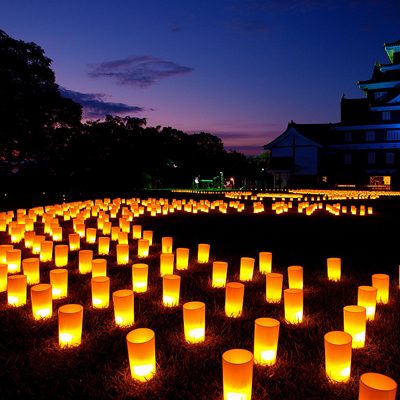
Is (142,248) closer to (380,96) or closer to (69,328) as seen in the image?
(69,328)

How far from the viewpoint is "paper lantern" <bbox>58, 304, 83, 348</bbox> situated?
7.61 ft

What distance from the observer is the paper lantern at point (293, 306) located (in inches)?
108

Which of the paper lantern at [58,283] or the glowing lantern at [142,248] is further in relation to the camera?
the glowing lantern at [142,248]

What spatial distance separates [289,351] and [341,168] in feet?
115

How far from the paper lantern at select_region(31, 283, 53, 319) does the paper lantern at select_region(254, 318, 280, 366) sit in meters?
1.62

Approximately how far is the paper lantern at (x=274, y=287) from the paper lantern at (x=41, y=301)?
1.83 meters

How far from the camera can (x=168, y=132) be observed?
50.2 meters

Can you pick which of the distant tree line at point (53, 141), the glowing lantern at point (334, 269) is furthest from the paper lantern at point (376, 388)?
the distant tree line at point (53, 141)

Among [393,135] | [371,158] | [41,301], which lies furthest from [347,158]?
[41,301]

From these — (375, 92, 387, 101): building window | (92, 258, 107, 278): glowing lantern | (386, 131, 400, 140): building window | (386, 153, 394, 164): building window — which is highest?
(375, 92, 387, 101): building window

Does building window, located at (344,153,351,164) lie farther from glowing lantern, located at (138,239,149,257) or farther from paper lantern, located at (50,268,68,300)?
paper lantern, located at (50,268,68,300)

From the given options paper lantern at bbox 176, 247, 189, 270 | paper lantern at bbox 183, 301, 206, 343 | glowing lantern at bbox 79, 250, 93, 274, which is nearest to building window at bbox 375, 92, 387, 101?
paper lantern at bbox 176, 247, 189, 270

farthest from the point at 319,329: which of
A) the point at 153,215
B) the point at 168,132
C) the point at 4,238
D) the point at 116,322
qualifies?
the point at 168,132

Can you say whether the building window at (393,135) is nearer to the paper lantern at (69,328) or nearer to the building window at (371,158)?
the building window at (371,158)
